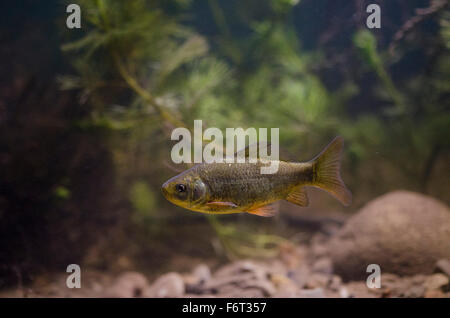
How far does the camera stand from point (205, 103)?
204 inches

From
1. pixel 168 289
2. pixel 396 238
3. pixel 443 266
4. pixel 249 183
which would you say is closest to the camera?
pixel 249 183

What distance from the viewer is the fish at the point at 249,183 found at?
2.12 meters

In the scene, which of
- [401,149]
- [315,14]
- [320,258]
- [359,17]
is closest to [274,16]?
[315,14]

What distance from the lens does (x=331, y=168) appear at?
2256 mm

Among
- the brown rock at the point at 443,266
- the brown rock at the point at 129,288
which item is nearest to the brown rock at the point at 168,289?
the brown rock at the point at 129,288

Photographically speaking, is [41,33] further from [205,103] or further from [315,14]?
[315,14]

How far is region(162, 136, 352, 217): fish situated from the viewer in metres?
2.12

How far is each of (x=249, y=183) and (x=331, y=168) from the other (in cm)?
66

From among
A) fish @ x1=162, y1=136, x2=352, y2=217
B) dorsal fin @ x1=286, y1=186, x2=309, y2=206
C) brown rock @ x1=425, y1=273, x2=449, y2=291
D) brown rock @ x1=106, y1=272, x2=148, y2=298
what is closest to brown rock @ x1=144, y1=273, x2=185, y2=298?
brown rock @ x1=106, y1=272, x2=148, y2=298

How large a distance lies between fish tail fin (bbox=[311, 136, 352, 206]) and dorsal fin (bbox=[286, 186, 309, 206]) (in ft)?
0.60

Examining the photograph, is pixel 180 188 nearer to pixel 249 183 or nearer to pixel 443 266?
pixel 249 183

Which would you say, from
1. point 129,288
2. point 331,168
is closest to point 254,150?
point 331,168

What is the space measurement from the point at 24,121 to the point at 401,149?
7.80 meters
